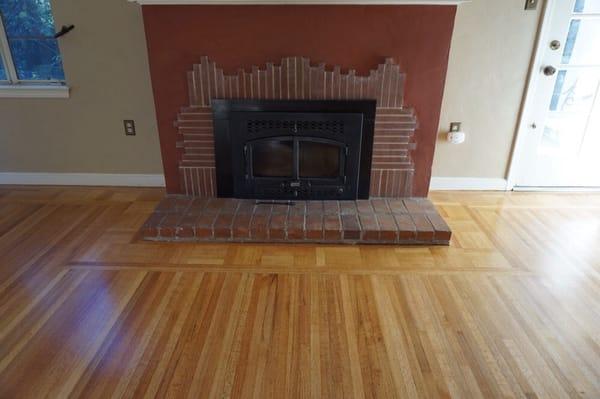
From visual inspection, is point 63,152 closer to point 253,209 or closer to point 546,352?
point 253,209

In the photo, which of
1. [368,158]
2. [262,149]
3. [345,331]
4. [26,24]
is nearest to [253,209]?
[262,149]

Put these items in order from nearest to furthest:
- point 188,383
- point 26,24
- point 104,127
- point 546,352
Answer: point 188,383
point 546,352
point 26,24
point 104,127

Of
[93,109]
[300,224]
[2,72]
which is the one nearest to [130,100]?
[93,109]

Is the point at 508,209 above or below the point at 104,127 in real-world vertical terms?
below

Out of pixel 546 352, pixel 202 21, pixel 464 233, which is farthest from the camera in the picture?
pixel 464 233

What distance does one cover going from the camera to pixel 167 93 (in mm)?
2430

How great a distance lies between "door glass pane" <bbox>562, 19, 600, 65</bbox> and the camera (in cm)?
250

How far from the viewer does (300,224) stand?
2.31 meters

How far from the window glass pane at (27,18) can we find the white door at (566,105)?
323 centimetres

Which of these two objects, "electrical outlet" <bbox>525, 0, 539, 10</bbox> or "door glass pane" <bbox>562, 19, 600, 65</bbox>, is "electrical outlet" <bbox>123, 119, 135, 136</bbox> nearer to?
"electrical outlet" <bbox>525, 0, 539, 10</bbox>

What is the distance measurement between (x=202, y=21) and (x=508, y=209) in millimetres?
2313

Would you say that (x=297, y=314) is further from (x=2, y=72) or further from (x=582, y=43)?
(x=2, y=72)

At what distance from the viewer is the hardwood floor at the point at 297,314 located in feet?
4.73

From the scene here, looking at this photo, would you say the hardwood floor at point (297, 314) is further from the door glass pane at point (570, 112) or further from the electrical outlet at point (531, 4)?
the electrical outlet at point (531, 4)
